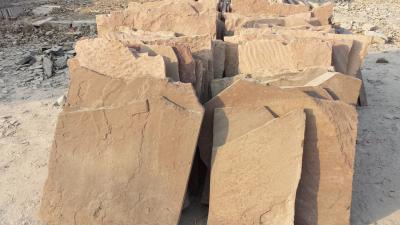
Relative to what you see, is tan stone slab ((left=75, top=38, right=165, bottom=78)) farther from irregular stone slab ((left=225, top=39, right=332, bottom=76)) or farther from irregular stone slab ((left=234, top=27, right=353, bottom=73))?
irregular stone slab ((left=234, top=27, right=353, bottom=73))

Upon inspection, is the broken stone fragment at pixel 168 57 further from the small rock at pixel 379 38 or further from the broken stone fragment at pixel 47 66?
the small rock at pixel 379 38

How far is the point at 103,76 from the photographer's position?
3.58 m

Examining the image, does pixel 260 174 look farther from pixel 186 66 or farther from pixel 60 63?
pixel 60 63

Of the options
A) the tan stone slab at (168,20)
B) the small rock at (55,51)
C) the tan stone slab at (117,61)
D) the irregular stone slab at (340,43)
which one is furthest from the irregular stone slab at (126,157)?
the small rock at (55,51)

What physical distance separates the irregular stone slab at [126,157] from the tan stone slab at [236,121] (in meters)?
0.25

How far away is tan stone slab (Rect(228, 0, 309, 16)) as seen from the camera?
22.7 ft

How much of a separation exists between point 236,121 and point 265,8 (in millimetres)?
3899

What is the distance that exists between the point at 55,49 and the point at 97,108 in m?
5.96

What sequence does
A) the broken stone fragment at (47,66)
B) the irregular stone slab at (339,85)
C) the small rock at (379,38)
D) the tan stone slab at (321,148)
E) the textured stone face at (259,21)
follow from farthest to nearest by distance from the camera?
the small rock at (379,38) → the broken stone fragment at (47,66) → the textured stone face at (259,21) → the irregular stone slab at (339,85) → the tan stone slab at (321,148)

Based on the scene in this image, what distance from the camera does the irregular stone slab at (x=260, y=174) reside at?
3.32 metres

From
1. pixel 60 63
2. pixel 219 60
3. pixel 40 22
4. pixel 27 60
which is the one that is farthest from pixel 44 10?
pixel 219 60

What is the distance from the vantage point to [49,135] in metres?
5.51

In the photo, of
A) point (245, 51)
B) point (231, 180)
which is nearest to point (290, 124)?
point (231, 180)

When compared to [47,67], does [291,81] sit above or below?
above
